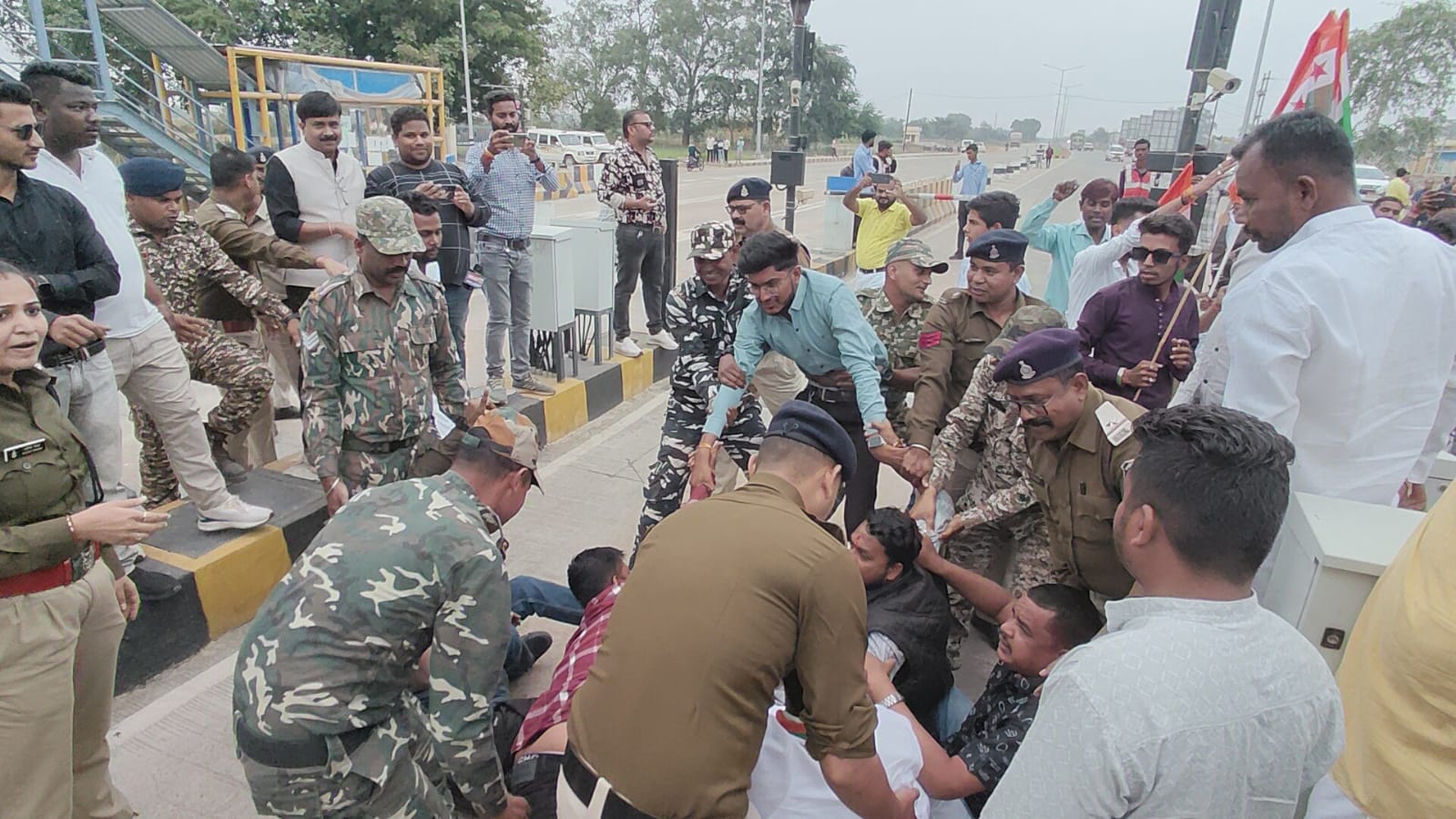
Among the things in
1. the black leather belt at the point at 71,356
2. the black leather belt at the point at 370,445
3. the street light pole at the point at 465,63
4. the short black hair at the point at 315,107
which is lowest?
the black leather belt at the point at 370,445

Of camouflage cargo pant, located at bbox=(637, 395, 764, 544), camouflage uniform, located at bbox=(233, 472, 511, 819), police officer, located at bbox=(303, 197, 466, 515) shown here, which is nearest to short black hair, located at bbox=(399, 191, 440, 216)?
police officer, located at bbox=(303, 197, 466, 515)

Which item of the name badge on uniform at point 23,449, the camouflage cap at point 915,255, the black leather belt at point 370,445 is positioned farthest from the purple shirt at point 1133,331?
the name badge on uniform at point 23,449

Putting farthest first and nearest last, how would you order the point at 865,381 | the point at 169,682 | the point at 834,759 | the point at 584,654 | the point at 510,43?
the point at 510,43 → the point at 865,381 → the point at 169,682 → the point at 584,654 → the point at 834,759

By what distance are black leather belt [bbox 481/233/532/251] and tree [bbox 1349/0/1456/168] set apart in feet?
109

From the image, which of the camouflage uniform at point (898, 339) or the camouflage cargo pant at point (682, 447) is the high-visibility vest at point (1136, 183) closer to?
the camouflage uniform at point (898, 339)

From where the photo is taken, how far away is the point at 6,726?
1859 mm

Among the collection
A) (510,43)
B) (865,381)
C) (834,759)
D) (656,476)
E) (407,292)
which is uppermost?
(510,43)

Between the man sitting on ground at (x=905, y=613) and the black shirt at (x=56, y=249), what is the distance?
2809 millimetres

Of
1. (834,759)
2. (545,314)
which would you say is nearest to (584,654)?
(834,759)

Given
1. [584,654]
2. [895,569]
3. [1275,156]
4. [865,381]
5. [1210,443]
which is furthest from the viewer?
[865,381]

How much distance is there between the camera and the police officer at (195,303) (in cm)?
355

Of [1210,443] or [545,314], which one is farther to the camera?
[545,314]

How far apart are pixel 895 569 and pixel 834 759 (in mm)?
1263

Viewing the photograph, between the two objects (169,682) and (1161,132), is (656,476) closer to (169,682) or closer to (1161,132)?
(169,682)
